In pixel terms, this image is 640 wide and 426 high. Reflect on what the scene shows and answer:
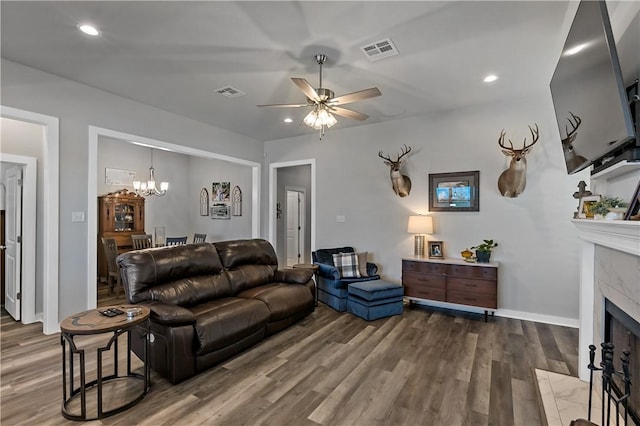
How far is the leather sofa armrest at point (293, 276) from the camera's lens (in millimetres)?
4180

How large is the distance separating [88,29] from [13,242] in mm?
3149

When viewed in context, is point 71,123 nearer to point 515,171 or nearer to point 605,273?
point 605,273

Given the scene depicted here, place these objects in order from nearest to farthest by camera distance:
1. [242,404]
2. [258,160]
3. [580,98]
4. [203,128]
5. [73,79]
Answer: [580,98] → [242,404] → [73,79] → [203,128] → [258,160]

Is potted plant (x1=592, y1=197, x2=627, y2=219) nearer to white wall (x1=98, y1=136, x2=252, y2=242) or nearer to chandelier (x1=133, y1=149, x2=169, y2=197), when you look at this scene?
white wall (x1=98, y1=136, x2=252, y2=242)

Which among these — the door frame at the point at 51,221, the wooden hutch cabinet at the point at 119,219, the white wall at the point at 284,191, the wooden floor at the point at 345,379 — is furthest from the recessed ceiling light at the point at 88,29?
the white wall at the point at 284,191

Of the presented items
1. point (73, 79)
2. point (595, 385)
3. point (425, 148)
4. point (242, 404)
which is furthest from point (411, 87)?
Result: point (73, 79)

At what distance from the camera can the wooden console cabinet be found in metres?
4.09

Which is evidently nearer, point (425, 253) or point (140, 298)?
point (140, 298)

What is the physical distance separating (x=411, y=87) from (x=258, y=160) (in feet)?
11.9

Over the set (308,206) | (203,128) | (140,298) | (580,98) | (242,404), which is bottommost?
(242,404)

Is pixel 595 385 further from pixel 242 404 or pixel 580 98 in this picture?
pixel 242 404

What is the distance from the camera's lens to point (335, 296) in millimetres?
4625

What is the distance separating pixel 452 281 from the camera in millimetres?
4297

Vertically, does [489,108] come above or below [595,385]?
above
